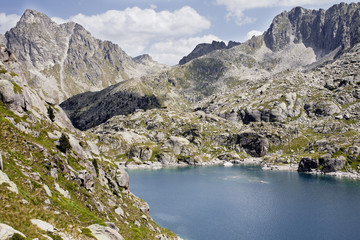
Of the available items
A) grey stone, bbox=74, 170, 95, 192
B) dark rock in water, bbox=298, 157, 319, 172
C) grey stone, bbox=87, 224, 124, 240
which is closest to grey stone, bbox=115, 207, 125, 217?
grey stone, bbox=74, 170, 95, 192

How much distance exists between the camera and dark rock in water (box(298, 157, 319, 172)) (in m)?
185

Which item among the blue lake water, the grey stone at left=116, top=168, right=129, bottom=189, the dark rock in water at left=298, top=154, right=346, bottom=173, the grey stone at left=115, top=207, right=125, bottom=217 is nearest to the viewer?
the grey stone at left=115, top=207, right=125, bottom=217

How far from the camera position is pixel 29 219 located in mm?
21641

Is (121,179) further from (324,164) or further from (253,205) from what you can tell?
(324,164)

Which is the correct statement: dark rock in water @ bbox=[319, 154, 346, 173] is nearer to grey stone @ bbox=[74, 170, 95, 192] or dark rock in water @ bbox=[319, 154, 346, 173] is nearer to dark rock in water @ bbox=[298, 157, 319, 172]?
dark rock in water @ bbox=[298, 157, 319, 172]

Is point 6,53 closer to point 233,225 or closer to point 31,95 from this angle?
point 31,95

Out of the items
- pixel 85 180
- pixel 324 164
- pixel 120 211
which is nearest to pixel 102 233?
pixel 85 180

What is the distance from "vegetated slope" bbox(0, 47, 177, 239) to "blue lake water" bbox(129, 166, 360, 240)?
2984cm

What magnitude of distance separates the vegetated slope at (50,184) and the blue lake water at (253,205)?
29837mm

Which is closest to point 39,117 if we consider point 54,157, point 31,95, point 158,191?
point 31,95

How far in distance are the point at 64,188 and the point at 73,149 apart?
15201 millimetres

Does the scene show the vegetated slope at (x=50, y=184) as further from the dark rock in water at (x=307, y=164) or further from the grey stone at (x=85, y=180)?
the dark rock in water at (x=307, y=164)

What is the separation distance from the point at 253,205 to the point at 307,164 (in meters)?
103

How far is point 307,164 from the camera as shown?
188 metres
